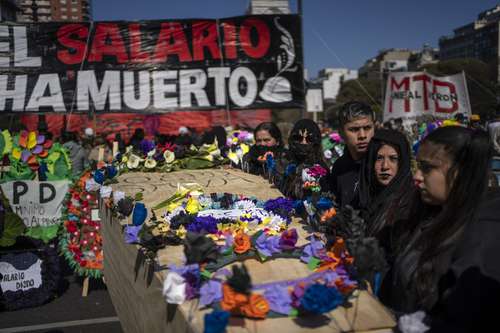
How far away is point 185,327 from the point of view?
1.70m

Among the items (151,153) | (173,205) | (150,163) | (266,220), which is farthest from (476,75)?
(266,220)

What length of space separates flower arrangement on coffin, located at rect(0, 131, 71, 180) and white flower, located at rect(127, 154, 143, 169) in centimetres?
213

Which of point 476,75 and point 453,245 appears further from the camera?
point 476,75

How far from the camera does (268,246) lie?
218 centimetres

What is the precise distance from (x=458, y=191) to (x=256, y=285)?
0.82 m

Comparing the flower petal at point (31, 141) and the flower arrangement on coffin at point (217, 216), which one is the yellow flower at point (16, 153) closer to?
the flower petal at point (31, 141)

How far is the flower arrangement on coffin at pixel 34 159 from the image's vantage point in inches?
251

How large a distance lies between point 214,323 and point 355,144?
190 centimetres

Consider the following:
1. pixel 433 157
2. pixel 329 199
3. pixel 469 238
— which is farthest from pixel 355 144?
pixel 469 238

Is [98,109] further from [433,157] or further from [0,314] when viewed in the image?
[433,157]

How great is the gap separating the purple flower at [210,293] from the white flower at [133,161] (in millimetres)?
3108

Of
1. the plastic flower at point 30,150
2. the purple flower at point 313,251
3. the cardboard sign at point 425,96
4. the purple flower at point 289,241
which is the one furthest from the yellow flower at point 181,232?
the cardboard sign at point 425,96

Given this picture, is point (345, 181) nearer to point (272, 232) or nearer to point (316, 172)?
point (316, 172)

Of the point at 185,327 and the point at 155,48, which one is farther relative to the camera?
the point at 155,48
